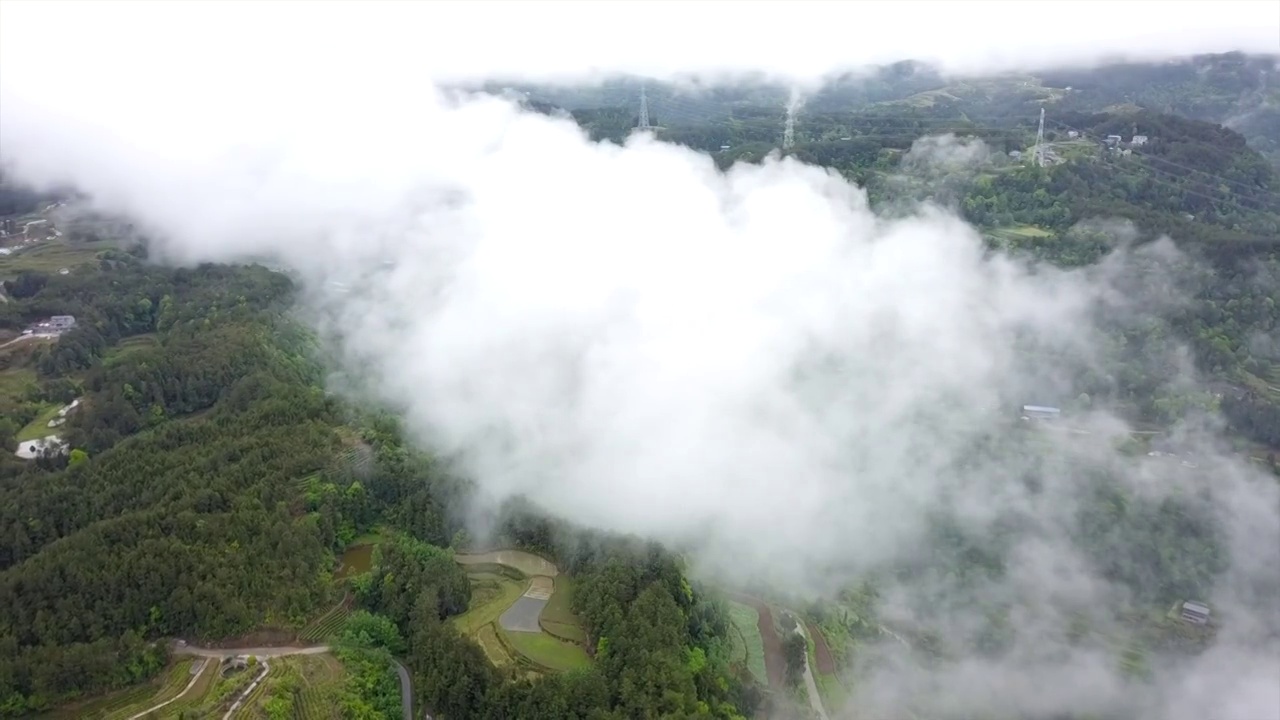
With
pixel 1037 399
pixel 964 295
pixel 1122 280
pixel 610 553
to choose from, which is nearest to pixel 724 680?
pixel 610 553

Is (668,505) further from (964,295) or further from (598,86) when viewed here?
(598,86)

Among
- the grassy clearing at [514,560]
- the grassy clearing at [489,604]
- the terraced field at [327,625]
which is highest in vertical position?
the terraced field at [327,625]

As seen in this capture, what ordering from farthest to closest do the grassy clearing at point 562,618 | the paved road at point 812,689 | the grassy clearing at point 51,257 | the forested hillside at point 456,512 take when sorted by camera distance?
the grassy clearing at point 51,257 → the grassy clearing at point 562,618 → the paved road at point 812,689 → the forested hillside at point 456,512

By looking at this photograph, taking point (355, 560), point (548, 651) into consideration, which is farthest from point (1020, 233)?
point (355, 560)

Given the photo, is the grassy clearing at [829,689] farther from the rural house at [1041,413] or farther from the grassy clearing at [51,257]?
the grassy clearing at [51,257]

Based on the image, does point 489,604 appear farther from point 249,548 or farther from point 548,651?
point 249,548

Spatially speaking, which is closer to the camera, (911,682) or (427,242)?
(911,682)

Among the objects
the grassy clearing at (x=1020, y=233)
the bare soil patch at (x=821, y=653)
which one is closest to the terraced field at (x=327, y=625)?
the bare soil patch at (x=821, y=653)
